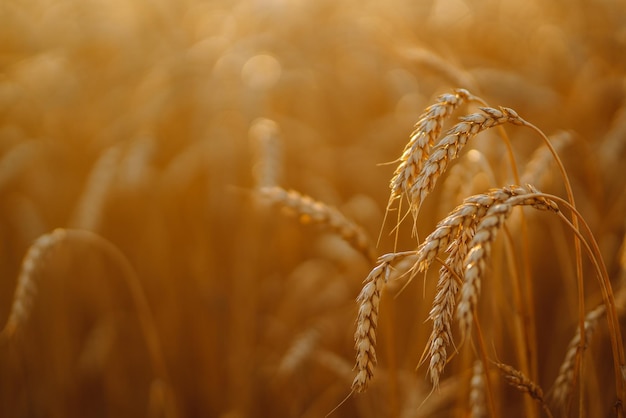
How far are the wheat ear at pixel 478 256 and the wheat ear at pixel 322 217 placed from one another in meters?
0.40

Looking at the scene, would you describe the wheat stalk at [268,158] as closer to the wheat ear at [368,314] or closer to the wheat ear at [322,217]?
the wheat ear at [322,217]

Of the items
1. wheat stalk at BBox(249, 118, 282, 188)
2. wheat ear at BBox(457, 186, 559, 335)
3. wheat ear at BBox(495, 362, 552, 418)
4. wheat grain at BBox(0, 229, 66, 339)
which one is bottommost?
wheat ear at BBox(495, 362, 552, 418)

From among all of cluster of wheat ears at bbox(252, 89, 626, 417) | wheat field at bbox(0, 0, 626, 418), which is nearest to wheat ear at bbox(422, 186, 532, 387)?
cluster of wheat ears at bbox(252, 89, 626, 417)

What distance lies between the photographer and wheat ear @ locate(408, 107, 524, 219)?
0.72 m

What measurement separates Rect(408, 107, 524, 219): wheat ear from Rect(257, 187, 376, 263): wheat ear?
0.32m

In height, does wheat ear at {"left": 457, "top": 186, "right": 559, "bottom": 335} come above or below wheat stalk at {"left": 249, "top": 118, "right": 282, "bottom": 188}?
below

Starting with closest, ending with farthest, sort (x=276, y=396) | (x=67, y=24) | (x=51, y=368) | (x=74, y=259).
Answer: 1. (x=276, y=396)
2. (x=51, y=368)
3. (x=74, y=259)
4. (x=67, y=24)

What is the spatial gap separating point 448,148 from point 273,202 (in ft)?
1.47

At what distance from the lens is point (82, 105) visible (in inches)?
123

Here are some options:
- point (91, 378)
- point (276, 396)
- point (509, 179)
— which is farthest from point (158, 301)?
point (509, 179)

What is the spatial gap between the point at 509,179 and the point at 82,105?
2.63 meters

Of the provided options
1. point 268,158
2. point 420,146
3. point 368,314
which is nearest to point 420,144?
point 420,146

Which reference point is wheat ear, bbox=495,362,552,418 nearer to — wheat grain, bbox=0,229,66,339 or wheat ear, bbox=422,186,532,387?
wheat ear, bbox=422,186,532,387

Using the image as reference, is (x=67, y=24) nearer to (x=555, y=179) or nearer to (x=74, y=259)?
(x=74, y=259)
